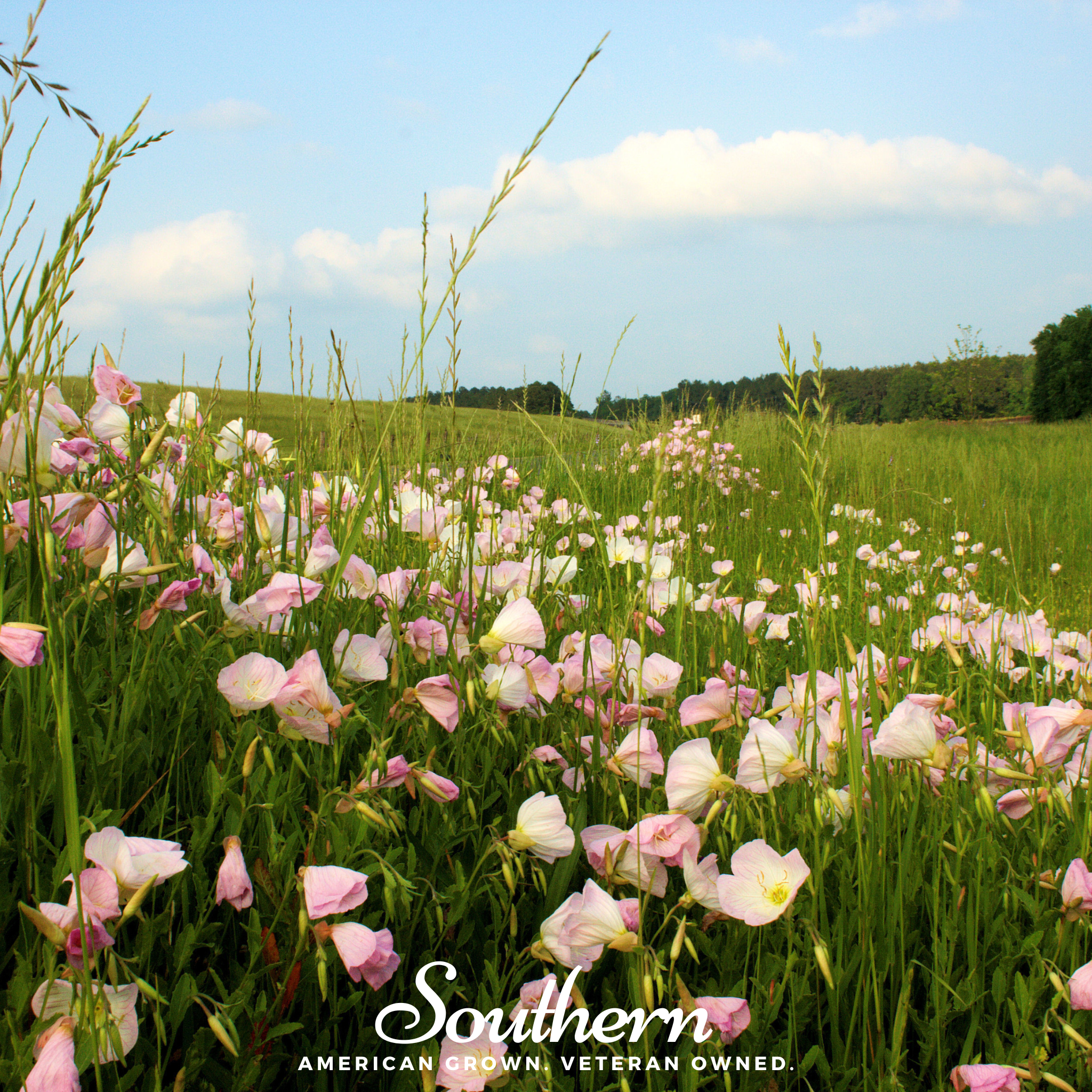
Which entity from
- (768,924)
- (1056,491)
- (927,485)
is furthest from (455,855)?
(1056,491)

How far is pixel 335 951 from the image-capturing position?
0.87 m

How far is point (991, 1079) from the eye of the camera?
825 millimetres

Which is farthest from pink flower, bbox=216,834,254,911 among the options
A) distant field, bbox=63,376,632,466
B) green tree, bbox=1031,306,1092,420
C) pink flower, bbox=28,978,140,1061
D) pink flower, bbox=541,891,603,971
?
green tree, bbox=1031,306,1092,420

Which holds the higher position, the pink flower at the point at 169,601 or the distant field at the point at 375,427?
the distant field at the point at 375,427

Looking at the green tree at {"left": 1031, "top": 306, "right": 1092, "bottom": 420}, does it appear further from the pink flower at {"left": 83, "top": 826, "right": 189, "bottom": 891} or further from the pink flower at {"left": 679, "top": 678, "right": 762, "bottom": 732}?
the pink flower at {"left": 83, "top": 826, "right": 189, "bottom": 891}

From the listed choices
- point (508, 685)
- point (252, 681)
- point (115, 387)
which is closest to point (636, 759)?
point (508, 685)

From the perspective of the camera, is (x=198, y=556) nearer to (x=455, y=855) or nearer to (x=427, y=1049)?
(x=455, y=855)

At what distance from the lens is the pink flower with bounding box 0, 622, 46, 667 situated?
0.75 meters

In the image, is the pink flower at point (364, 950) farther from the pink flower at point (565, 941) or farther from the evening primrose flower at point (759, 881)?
the evening primrose flower at point (759, 881)

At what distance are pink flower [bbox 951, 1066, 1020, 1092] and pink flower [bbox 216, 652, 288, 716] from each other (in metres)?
0.88

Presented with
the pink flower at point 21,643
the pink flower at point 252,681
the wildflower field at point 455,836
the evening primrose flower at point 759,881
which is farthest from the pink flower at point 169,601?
the evening primrose flower at point 759,881

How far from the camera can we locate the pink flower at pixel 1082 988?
0.87 m

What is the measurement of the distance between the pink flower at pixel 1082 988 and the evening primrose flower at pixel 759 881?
303mm

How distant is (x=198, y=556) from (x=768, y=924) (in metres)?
1.02
